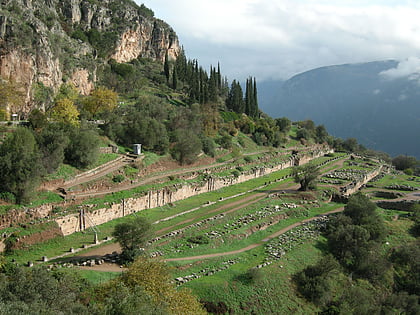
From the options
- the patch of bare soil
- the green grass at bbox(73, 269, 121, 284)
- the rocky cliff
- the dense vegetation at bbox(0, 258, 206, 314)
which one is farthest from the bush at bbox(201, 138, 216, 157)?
the dense vegetation at bbox(0, 258, 206, 314)

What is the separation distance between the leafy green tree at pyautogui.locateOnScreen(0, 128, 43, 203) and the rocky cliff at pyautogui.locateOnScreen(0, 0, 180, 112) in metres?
19.5

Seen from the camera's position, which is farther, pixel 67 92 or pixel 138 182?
pixel 67 92

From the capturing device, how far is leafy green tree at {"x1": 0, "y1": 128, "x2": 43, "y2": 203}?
28859 millimetres

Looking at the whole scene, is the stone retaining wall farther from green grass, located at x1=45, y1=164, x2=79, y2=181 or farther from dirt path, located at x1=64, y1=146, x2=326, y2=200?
green grass, located at x1=45, y1=164, x2=79, y2=181

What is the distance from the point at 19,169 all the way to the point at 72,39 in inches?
2381

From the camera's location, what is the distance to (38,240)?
2798 centimetres

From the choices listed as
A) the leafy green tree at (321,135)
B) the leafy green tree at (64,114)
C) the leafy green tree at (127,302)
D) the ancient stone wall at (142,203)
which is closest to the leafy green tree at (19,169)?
the ancient stone wall at (142,203)

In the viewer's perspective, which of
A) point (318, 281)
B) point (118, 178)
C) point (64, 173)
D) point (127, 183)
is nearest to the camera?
point (318, 281)

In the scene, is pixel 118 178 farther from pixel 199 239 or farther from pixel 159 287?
pixel 159 287

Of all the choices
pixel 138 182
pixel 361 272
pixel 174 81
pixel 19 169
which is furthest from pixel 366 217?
pixel 174 81

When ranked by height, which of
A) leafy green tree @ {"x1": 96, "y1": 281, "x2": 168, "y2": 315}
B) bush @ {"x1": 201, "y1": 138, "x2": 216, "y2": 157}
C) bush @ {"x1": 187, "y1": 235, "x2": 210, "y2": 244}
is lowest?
bush @ {"x1": 187, "y1": 235, "x2": 210, "y2": 244}

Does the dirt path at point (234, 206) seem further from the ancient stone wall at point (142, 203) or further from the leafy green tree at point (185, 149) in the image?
the leafy green tree at point (185, 149)

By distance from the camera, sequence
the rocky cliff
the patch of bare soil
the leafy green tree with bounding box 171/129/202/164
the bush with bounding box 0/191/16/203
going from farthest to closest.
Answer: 1. the leafy green tree with bounding box 171/129/202/164
2. the rocky cliff
3. the bush with bounding box 0/191/16/203
4. the patch of bare soil

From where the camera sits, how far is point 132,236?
25766 millimetres
